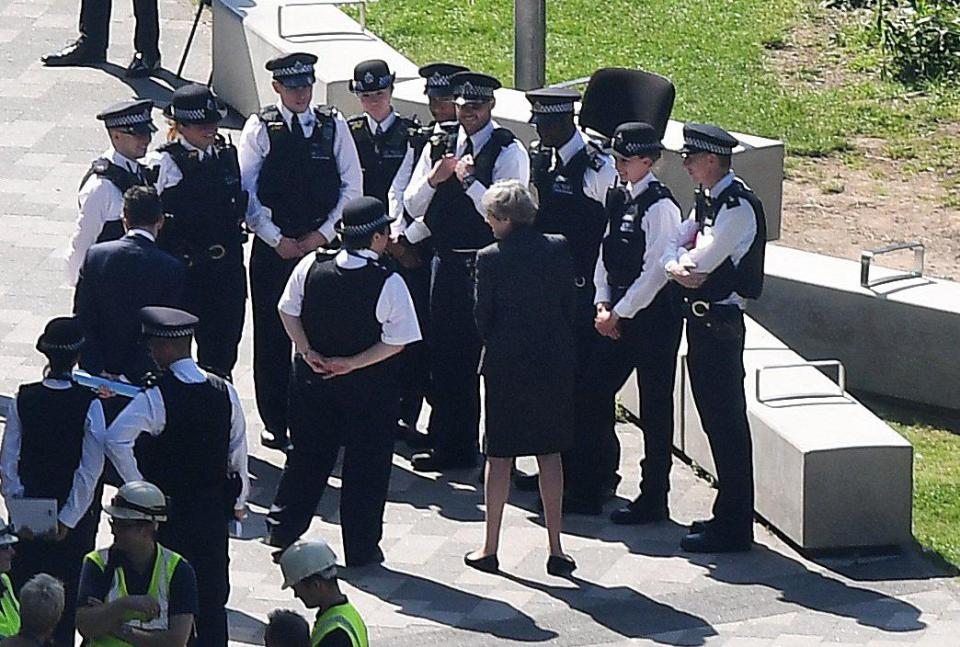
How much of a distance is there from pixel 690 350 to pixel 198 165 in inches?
101

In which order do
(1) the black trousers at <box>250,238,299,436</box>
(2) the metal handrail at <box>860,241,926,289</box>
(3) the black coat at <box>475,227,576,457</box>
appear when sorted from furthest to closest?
1. (2) the metal handrail at <box>860,241,926,289</box>
2. (1) the black trousers at <box>250,238,299,436</box>
3. (3) the black coat at <box>475,227,576,457</box>

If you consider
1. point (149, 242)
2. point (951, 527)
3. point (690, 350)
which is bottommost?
point (951, 527)

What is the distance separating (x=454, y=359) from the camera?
1052cm

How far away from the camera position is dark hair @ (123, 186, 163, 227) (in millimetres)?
9109

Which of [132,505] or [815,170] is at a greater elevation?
[132,505]

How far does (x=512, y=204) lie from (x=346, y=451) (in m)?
1.37

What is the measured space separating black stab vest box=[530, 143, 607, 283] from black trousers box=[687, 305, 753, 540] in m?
0.79

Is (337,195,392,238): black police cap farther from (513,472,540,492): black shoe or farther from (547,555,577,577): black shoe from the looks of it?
(513,472,540,492): black shoe

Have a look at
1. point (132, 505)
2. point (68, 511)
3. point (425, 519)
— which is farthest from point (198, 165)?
point (132, 505)

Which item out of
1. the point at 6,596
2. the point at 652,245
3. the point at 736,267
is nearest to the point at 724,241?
the point at 736,267

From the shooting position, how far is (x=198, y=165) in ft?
33.3

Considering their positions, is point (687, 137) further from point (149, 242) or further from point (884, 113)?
point (884, 113)

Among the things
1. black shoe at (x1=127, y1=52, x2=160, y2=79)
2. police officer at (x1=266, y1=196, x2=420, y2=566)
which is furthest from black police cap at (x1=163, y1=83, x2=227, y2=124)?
black shoe at (x1=127, y1=52, x2=160, y2=79)

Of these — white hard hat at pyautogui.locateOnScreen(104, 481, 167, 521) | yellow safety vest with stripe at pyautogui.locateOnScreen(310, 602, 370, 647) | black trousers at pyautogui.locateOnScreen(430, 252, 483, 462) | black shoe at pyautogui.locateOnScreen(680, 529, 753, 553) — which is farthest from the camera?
black trousers at pyautogui.locateOnScreen(430, 252, 483, 462)
